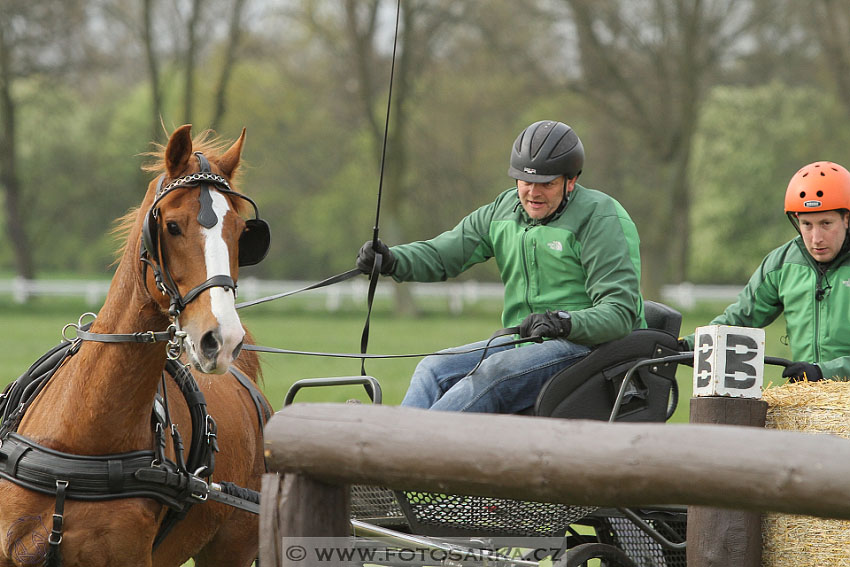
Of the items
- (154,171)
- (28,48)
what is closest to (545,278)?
(154,171)

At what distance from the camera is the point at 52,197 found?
108ft

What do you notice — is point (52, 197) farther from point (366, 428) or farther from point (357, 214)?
point (366, 428)

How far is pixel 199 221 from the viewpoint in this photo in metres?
3.47

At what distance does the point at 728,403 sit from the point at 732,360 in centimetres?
14

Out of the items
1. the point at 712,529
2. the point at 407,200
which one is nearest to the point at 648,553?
the point at 712,529

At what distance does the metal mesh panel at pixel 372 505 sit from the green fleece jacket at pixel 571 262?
2.99 ft

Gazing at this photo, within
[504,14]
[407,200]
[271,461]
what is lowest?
[271,461]

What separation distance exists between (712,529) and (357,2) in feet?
74.6

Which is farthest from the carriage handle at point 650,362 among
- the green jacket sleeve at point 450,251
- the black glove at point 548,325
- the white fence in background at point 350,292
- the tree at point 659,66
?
the white fence in background at point 350,292

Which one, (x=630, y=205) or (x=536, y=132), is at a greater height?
(x=630, y=205)

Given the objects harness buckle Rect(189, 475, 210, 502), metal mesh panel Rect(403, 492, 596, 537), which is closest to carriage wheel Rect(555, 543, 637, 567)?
metal mesh panel Rect(403, 492, 596, 537)

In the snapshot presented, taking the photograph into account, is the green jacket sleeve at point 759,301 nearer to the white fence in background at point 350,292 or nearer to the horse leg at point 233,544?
the horse leg at point 233,544

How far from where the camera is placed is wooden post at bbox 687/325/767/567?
3.51 m

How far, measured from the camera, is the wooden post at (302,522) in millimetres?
2838
